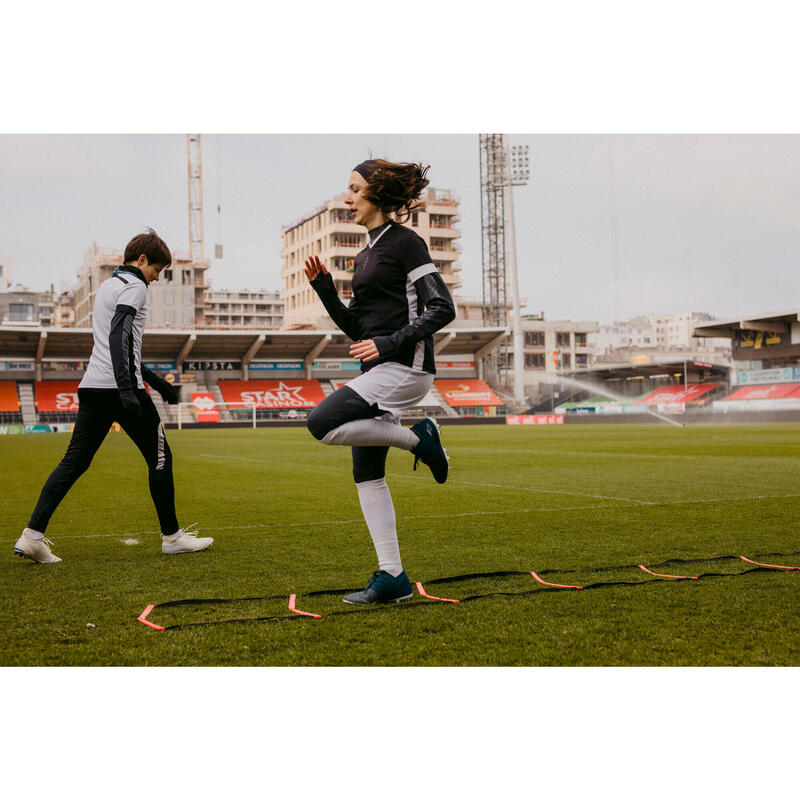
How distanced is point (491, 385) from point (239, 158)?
31622 millimetres

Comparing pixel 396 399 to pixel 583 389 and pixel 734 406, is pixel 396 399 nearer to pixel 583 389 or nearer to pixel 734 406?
pixel 734 406

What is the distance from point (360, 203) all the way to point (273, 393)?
151 feet

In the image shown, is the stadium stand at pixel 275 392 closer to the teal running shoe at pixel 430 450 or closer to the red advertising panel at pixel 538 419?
the red advertising panel at pixel 538 419

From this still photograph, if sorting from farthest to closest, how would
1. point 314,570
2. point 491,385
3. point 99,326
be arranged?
point 491,385
point 99,326
point 314,570

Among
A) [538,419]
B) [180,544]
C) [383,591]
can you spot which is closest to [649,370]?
[538,419]

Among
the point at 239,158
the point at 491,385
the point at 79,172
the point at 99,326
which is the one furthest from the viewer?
the point at 239,158

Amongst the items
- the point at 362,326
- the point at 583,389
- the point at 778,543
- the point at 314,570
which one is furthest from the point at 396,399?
the point at 583,389

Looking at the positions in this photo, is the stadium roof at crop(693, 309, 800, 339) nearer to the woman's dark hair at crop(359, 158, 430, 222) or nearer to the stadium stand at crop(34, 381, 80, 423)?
the stadium stand at crop(34, 381, 80, 423)

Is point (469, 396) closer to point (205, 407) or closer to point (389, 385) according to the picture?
point (205, 407)

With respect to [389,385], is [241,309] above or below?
above

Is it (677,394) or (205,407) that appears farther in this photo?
(677,394)

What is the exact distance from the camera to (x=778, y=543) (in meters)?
4.49

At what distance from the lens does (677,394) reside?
53.4 meters

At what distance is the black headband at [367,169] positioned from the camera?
3285mm
